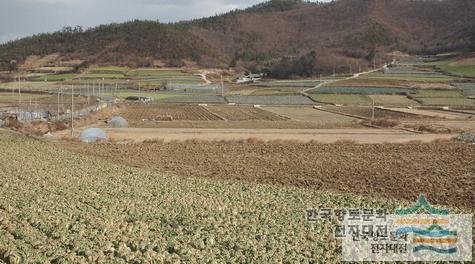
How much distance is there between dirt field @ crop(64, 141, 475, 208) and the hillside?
86029 millimetres

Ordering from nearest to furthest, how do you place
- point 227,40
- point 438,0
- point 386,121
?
1. point 386,121
2. point 227,40
3. point 438,0

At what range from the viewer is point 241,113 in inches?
2210

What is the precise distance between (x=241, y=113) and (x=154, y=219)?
4302 centimetres

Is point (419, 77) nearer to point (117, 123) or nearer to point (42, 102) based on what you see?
point (42, 102)

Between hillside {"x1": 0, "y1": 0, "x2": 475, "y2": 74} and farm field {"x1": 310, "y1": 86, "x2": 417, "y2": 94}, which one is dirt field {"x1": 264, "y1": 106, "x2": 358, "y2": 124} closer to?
farm field {"x1": 310, "y1": 86, "x2": 417, "y2": 94}

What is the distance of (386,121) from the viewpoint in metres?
43.6

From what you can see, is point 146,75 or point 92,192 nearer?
point 92,192

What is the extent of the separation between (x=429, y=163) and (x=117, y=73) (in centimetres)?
9885

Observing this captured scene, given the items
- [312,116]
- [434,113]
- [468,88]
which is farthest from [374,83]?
[312,116]

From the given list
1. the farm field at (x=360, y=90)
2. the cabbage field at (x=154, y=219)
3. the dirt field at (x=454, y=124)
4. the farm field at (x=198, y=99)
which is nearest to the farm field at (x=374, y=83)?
the farm field at (x=360, y=90)

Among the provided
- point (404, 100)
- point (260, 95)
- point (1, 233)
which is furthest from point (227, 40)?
point (1, 233)

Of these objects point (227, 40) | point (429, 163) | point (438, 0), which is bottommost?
point (429, 163)

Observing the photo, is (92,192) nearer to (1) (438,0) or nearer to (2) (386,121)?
(2) (386,121)

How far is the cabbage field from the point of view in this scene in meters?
10.7
